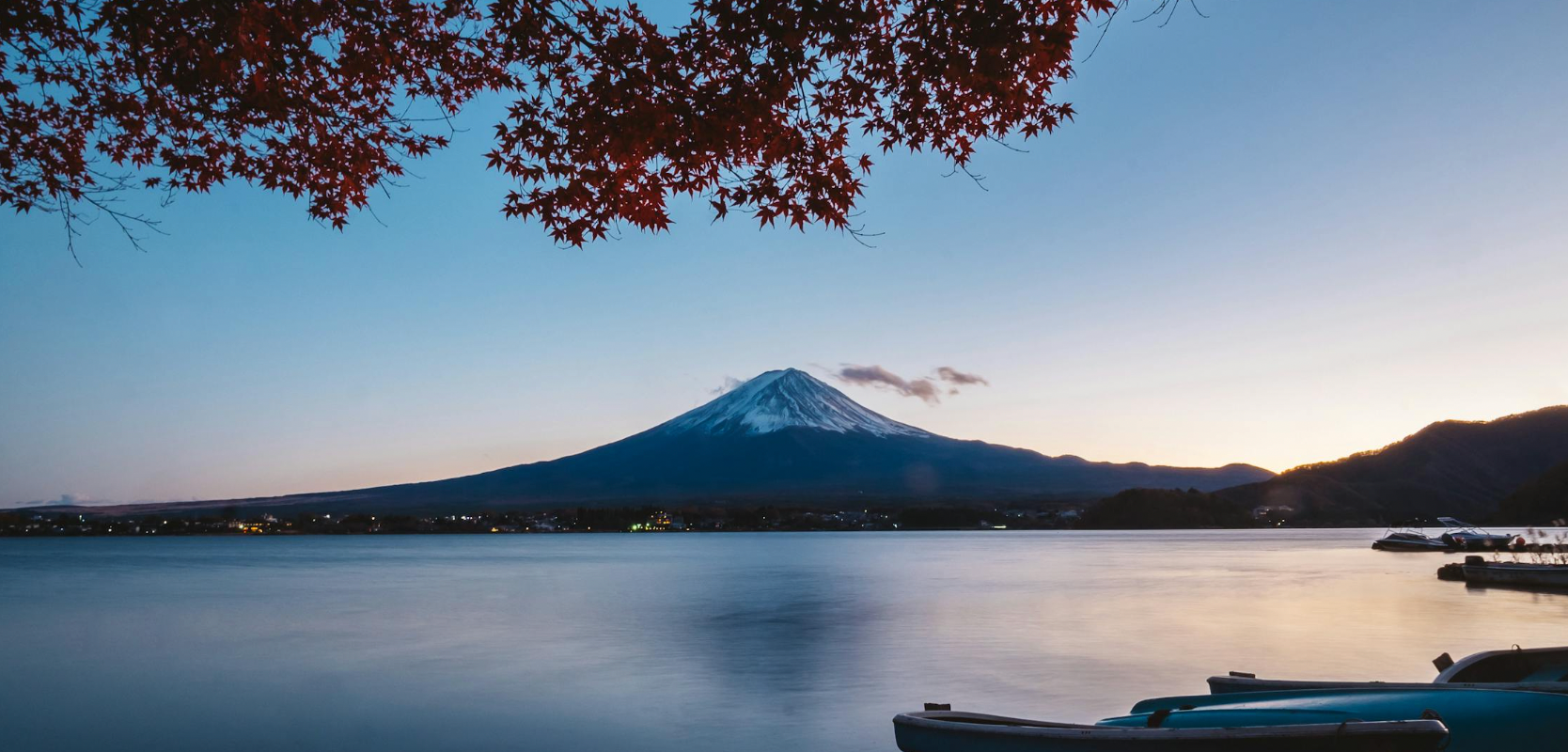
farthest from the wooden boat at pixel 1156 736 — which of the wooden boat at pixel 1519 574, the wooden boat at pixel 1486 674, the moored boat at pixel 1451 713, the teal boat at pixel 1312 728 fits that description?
the wooden boat at pixel 1519 574

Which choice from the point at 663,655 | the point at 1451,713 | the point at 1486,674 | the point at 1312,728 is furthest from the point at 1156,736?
the point at 663,655

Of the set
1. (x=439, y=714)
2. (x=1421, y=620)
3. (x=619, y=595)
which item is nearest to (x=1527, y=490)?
(x=1421, y=620)

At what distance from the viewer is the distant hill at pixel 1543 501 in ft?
312

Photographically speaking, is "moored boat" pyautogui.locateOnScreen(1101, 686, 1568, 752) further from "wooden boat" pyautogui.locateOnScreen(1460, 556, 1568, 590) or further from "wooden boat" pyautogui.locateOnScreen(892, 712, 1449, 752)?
"wooden boat" pyautogui.locateOnScreen(1460, 556, 1568, 590)

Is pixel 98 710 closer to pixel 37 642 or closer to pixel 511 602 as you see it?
pixel 37 642

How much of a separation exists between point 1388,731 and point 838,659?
15.8 m

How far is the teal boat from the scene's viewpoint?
5668 mm

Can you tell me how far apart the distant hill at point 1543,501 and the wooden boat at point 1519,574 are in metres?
76.7

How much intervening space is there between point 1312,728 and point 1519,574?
35038 millimetres

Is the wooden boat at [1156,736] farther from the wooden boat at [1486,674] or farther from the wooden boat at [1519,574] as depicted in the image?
the wooden boat at [1519,574]

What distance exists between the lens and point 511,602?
37188 millimetres

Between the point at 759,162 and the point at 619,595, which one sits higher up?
the point at 759,162

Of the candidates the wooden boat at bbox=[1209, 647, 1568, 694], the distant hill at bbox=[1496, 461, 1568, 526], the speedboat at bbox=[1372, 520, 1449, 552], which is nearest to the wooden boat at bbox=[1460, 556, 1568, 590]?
the wooden boat at bbox=[1209, 647, 1568, 694]

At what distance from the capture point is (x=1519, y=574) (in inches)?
1277
